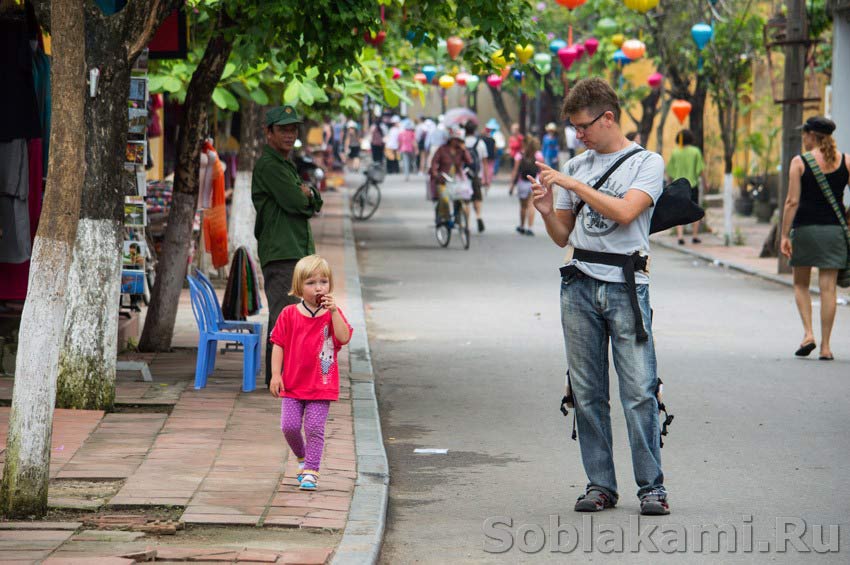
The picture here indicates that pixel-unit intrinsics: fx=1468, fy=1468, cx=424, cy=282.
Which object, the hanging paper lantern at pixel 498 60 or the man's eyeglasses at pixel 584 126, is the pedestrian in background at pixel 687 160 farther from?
the man's eyeglasses at pixel 584 126

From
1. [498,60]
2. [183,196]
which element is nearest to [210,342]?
[183,196]

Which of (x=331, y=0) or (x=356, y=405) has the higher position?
(x=331, y=0)

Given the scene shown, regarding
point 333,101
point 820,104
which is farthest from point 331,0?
point 820,104

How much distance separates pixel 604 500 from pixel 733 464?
4.68 feet

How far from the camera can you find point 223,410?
9.09 m

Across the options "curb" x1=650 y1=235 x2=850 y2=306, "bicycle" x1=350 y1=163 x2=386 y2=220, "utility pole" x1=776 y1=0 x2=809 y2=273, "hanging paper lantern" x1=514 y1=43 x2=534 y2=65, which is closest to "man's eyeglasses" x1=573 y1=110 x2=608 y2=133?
"hanging paper lantern" x1=514 y1=43 x2=534 y2=65

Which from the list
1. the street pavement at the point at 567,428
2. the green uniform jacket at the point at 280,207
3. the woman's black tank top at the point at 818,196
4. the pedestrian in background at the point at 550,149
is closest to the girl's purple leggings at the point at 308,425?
the street pavement at the point at 567,428

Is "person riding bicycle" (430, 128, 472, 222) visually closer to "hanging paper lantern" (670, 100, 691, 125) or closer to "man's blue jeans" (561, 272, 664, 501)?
"hanging paper lantern" (670, 100, 691, 125)

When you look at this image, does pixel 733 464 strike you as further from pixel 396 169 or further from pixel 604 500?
pixel 396 169

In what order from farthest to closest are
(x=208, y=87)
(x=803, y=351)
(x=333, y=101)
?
(x=333, y=101) → (x=803, y=351) → (x=208, y=87)

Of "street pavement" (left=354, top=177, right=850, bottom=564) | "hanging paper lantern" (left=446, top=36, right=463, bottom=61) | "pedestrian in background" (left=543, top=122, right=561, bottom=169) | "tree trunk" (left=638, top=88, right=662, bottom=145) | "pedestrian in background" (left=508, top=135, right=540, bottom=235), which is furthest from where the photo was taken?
"pedestrian in background" (left=543, top=122, right=561, bottom=169)

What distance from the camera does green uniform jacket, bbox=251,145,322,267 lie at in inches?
372

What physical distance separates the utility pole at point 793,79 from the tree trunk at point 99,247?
12.5 metres

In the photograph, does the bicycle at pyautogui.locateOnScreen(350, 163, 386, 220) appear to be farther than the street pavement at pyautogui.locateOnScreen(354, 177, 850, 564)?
Yes
